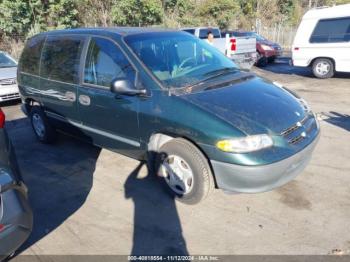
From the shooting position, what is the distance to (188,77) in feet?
12.6

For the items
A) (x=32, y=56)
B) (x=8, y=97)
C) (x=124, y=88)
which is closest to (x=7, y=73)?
(x=8, y=97)

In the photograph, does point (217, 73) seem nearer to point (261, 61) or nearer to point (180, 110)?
point (180, 110)

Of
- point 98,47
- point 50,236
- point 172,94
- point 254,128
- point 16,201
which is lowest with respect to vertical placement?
point 50,236

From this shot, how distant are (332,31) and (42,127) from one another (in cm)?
902

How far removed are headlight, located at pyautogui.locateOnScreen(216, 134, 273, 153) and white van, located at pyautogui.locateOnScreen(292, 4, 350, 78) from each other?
27.8 ft

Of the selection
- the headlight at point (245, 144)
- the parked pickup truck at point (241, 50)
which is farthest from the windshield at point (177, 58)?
the parked pickup truck at point (241, 50)

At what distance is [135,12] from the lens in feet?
64.0

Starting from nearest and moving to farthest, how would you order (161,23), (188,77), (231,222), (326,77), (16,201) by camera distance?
1. (16,201)
2. (231,222)
3. (188,77)
4. (326,77)
5. (161,23)

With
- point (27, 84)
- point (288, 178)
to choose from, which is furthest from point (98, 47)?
point (288, 178)

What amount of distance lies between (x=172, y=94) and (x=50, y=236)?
1.90 meters

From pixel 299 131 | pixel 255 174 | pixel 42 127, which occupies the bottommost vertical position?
pixel 42 127

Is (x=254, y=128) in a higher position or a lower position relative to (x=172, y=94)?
lower

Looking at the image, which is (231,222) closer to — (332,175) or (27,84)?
(332,175)

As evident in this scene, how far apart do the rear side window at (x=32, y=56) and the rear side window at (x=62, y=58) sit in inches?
7.4
